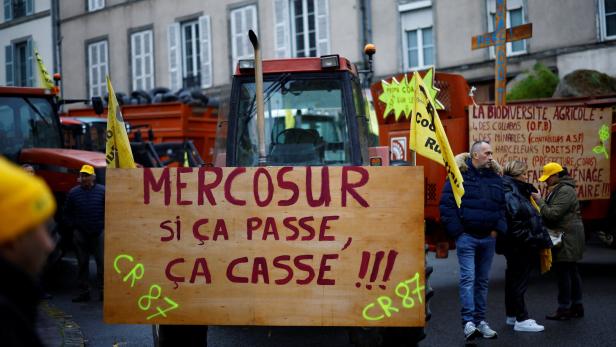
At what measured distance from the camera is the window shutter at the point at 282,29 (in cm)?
2491

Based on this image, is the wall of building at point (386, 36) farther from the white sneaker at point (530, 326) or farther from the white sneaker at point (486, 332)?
the white sneaker at point (486, 332)

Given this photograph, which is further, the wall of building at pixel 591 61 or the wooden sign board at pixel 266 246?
the wall of building at pixel 591 61

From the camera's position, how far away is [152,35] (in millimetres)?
28500

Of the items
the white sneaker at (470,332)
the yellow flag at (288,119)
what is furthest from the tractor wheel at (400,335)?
the yellow flag at (288,119)

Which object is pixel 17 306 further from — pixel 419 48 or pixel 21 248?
A: pixel 419 48

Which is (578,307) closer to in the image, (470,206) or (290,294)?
(470,206)

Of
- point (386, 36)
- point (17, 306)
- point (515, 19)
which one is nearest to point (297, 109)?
point (17, 306)

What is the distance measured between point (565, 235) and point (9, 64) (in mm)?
29915

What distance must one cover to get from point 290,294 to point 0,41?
1275 inches

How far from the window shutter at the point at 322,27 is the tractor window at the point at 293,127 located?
17.1 metres

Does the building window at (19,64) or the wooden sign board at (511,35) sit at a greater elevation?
the building window at (19,64)

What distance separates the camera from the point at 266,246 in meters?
4.81

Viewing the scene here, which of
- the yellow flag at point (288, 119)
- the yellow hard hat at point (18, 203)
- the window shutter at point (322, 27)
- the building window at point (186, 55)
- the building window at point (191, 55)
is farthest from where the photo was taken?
the building window at point (191, 55)

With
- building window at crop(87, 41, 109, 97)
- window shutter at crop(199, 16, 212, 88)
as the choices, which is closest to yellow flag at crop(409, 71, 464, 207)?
window shutter at crop(199, 16, 212, 88)
